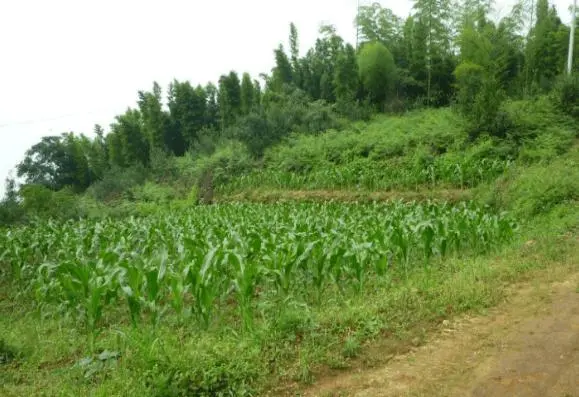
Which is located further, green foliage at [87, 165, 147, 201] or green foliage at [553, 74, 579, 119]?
Result: green foliage at [87, 165, 147, 201]

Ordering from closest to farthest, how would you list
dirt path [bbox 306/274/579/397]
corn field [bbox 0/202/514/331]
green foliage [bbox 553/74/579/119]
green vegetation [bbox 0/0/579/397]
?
dirt path [bbox 306/274/579/397] < green vegetation [bbox 0/0/579/397] < corn field [bbox 0/202/514/331] < green foliage [bbox 553/74/579/119]

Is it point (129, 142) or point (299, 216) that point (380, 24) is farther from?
point (299, 216)

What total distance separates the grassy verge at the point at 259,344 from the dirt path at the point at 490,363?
0.66ft

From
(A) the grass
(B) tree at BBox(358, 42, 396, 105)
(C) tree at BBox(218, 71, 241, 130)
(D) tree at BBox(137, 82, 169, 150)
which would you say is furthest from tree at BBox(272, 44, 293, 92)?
(A) the grass

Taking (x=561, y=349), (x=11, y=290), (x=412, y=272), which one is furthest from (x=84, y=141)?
(x=561, y=349)

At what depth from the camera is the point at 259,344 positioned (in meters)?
3.63

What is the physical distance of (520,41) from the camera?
2512cm

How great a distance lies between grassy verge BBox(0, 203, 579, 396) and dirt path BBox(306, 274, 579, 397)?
0.20m

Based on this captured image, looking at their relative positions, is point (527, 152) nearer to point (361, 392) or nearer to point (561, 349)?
point (561, 349)

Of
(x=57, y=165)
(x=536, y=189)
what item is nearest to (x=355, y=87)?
(x=536, y=189)

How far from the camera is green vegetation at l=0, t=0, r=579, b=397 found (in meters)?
3.85

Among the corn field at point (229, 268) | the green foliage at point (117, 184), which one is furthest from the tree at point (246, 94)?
the corn field at point (229, 268)

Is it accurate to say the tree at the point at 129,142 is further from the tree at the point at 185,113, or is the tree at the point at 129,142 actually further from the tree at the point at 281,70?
the tree at the point at 281,70

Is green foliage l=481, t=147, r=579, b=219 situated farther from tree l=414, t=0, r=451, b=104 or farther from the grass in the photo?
tree l=414, t=0, r=451, b=104
